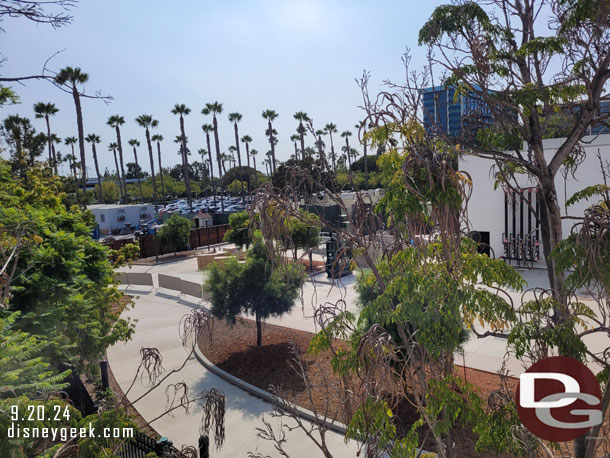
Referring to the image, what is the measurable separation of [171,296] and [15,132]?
11.9 meters

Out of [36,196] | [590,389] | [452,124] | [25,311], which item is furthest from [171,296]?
[590,389]

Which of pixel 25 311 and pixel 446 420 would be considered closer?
pixel 446 420

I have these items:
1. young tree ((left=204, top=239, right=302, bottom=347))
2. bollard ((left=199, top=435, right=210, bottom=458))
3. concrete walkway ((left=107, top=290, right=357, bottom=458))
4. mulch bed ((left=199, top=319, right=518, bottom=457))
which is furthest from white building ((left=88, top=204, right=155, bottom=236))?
bollard ((left=199, top=435, right=210, bottom=458))

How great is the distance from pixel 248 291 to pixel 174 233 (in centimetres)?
1781

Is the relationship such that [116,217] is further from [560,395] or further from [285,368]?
[560,395]

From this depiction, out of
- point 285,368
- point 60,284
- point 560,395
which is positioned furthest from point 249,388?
point 560,395

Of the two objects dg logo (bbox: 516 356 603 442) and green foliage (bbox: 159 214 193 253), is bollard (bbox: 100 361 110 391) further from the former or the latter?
green foliage (bbox: 159 214 193 253)

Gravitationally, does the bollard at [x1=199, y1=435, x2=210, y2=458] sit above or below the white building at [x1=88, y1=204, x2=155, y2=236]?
below

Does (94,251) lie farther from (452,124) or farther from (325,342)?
(452,124)

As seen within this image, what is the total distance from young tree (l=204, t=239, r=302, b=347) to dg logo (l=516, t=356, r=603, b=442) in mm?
8517

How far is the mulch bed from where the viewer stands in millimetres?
8461

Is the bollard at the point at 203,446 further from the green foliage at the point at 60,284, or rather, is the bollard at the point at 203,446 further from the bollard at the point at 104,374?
the bollard at the point at 104,374

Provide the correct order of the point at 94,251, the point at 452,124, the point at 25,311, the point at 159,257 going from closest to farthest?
the point at 25,311 < the point at 452,124 < the point at 94,251 < the point at 159,257

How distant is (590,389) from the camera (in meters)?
3.55
